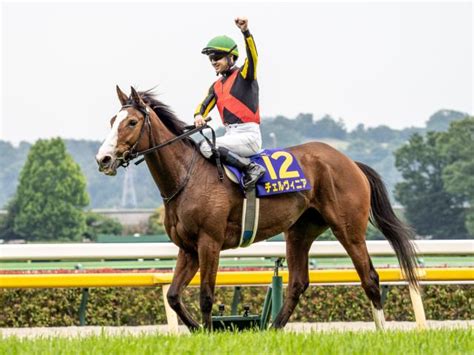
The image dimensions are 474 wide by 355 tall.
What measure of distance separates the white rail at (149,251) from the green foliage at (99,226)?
59281 millimetres

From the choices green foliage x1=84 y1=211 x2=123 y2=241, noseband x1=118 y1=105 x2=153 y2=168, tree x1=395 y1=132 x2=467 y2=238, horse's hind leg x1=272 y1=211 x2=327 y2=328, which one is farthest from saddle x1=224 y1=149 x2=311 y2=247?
tree x1=395 y1=132 x2=467 y2=238

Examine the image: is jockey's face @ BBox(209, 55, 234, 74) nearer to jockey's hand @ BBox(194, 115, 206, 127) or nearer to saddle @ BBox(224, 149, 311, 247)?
jockey's hand @ BBox(194, 115, 206, 127)

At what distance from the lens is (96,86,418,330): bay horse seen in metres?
7.64

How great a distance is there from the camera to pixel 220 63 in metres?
7.93

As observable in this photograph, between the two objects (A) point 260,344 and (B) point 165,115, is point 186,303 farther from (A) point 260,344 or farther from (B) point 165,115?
(A) point 260,344

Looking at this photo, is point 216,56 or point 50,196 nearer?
point 216,56

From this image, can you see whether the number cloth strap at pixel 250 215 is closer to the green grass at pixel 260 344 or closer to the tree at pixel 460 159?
the green grass at pixel 260 344

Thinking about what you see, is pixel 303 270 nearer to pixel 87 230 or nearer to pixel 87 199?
pixel 87 230

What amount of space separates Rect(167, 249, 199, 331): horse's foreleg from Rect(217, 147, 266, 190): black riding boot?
1.98 feet

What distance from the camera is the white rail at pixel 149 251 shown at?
9852 mm

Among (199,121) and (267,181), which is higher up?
(199,121)

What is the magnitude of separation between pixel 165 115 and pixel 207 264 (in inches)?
45.1

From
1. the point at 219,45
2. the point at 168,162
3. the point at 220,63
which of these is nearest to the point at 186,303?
the point at 168,162

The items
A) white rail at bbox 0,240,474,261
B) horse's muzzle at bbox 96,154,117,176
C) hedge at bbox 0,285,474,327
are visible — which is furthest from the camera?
hedge at bbox 0,285,474,327
